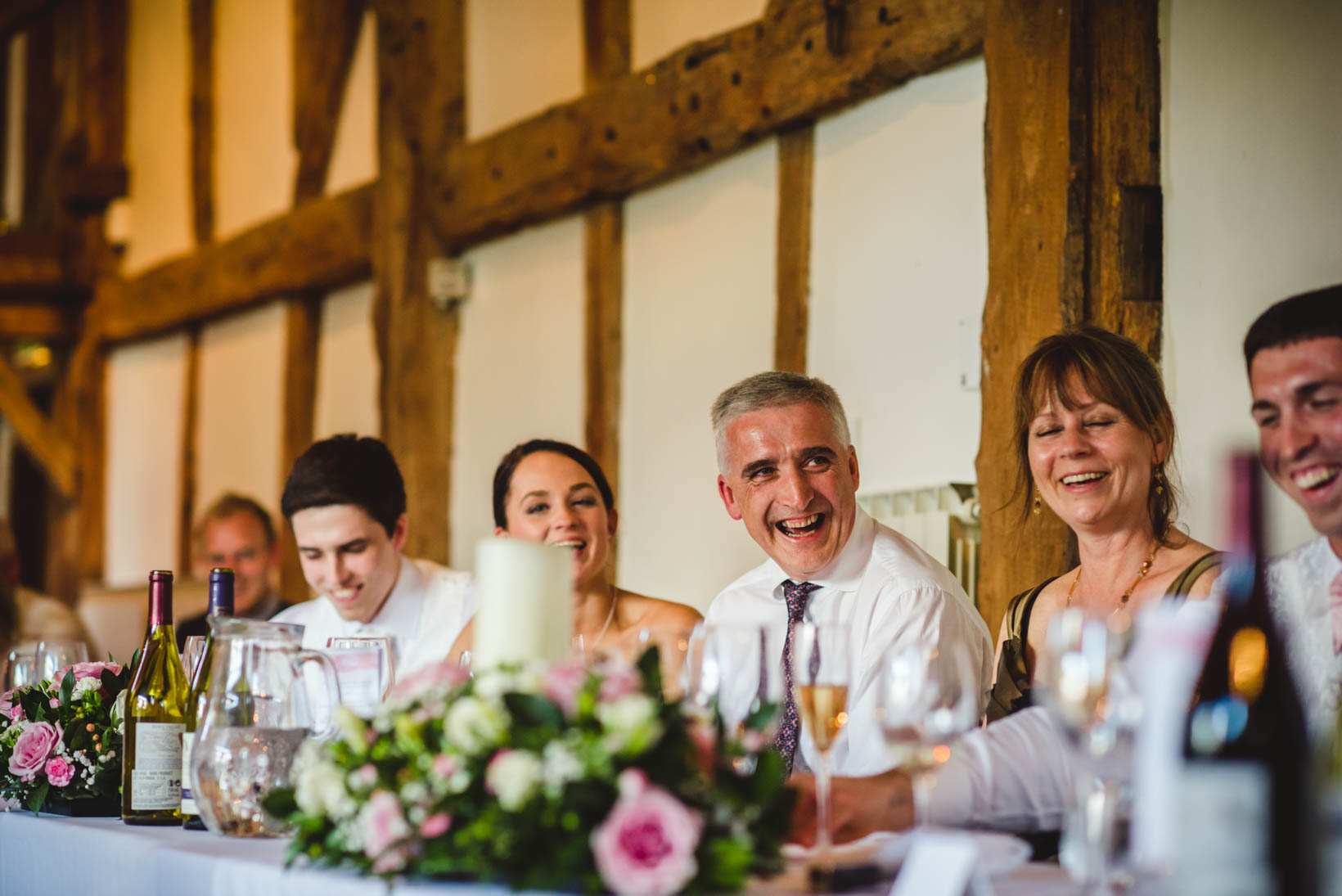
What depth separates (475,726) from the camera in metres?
1.36

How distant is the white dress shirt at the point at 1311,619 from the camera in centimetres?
158

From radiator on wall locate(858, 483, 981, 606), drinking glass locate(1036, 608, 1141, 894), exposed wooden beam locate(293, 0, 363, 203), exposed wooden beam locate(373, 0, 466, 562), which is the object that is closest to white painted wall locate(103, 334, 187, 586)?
exposed wooden beam locate(293, 0, 363, 203)

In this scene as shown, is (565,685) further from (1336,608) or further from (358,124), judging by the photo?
(358,124)

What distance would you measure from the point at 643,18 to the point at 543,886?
390 centimetres

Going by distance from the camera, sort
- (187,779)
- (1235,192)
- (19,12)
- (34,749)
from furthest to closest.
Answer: (19,12) < (1235,192) < (34,749) < (187,779)

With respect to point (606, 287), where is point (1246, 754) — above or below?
below

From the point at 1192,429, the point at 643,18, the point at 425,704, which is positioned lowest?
the point at 425,704

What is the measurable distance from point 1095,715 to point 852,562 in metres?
1.40

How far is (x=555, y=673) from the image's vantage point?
1.36m

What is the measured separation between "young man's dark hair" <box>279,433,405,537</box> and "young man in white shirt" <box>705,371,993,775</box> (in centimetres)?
88

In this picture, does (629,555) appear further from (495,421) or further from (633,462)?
(495,421)

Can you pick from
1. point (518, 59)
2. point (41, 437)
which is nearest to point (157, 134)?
point (41, 437)

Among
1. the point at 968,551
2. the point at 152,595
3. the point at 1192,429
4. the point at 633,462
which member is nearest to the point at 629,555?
the point at 633,462

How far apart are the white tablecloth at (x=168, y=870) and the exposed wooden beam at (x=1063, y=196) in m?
1.73
